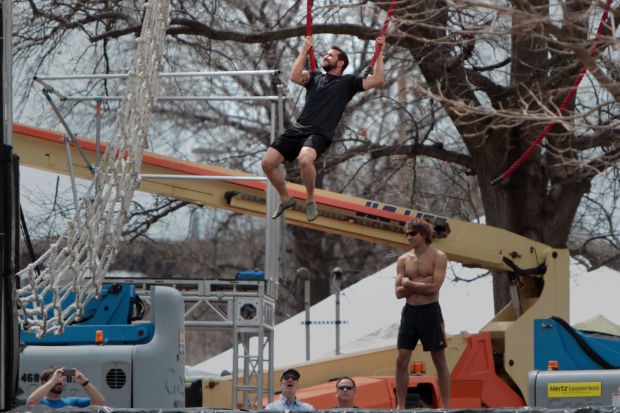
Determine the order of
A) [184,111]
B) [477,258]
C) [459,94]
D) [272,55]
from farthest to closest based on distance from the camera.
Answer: [184,111] → [272,55] → [459,94] → [477,258]

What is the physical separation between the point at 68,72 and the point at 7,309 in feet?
53.9

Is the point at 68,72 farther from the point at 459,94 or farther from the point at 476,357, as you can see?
the point at 476,357

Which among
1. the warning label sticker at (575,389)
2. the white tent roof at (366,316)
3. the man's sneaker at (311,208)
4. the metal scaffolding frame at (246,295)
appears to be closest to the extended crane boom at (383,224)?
the metal scaffolding frame at (246,295)

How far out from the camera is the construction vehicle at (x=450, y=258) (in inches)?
543

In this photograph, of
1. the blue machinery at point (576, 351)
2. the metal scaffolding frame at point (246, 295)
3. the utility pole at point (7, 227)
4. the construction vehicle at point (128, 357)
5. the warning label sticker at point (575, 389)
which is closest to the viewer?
the utility pole at point (7, 227)

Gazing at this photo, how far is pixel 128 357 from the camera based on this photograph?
10320 mm

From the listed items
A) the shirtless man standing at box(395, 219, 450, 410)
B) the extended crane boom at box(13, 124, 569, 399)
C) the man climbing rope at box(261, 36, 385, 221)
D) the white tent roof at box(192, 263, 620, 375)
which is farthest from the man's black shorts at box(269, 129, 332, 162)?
the white tent roof at box(192, 263, 620, 375)

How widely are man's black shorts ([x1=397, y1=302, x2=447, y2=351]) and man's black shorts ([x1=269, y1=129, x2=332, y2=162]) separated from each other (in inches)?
55.8

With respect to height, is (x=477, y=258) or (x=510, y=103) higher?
(x=510, y=103)

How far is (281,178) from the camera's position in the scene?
33.4 ft

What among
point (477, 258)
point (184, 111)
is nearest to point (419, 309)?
point (477, 258)

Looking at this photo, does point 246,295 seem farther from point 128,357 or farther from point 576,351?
point 128,357

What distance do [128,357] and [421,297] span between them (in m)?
2.38

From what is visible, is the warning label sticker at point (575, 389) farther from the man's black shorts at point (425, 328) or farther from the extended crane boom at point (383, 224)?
the extended crane boom at point (383, 224)
